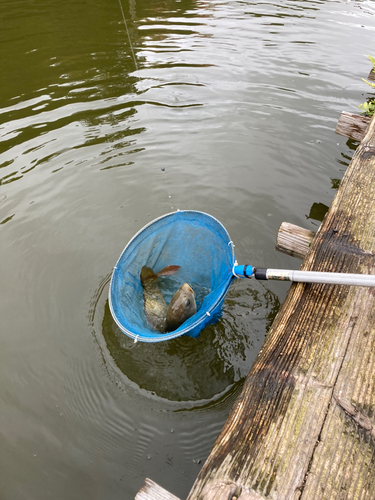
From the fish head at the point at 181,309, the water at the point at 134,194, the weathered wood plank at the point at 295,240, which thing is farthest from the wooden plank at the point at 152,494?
the weathered wood plank at the point at 295,240

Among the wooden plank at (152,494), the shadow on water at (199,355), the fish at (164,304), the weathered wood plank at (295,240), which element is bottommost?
the shadow on water at (199,355)

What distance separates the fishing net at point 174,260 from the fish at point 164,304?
6 centimetres

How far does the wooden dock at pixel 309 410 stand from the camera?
158 centimetres

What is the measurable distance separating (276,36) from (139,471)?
38.1 ft

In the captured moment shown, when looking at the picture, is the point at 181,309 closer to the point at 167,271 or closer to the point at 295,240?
the point at 167,271

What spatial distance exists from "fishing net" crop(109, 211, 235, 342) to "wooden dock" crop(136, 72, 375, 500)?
1.05 m

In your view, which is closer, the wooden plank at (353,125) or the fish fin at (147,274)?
the fish fin at (147,274)

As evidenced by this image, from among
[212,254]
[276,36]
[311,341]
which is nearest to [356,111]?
[276,36]

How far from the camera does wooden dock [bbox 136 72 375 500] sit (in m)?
1.58

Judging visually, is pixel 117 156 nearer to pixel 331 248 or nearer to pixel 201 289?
pixel 201 289

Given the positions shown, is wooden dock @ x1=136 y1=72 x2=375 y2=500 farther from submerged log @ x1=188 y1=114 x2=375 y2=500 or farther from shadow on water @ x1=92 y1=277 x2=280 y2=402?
shadow on water @ x1=92 y1=277 x2=280 y2=402

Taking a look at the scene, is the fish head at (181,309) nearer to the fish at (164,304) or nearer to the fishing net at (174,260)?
the fish at (164,304)

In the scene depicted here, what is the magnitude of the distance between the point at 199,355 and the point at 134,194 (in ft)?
9.49

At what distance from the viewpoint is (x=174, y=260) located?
13.4 ft
